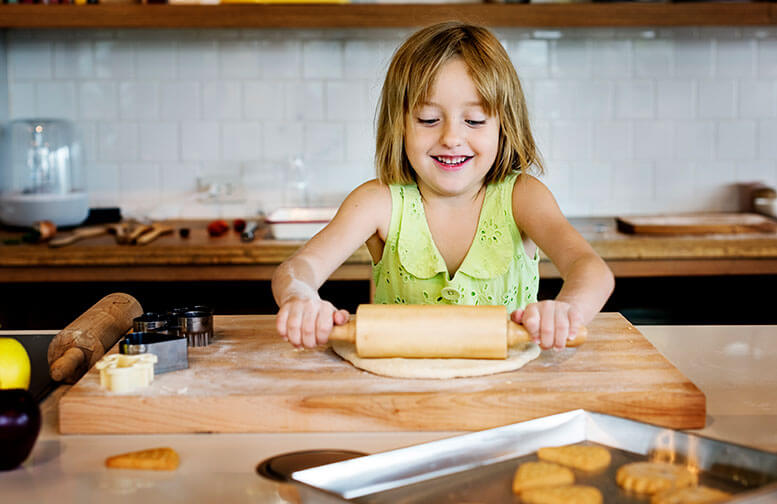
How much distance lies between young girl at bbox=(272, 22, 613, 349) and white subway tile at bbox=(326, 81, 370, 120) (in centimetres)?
129

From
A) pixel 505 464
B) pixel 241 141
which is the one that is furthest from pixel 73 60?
pixel 505 464

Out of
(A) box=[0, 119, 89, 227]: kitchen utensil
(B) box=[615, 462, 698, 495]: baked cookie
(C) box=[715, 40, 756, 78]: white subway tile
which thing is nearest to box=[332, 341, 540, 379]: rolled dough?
(B) box=[615, 462, 698, 495]: baked cookie

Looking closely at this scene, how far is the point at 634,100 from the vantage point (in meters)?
3.04

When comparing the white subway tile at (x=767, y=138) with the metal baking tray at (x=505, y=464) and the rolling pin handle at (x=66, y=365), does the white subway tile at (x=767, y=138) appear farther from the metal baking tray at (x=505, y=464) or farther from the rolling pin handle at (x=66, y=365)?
the rolling pin handle at (x=66, y=365)

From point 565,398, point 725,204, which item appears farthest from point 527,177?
point 725,204

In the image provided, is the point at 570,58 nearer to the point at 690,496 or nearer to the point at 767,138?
the point at 767,138

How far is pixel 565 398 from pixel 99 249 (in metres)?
1.74

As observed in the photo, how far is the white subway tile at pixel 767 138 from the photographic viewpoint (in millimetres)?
3053

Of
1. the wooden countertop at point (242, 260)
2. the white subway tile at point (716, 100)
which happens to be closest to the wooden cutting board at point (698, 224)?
the wooden countertop at point (242, 260)

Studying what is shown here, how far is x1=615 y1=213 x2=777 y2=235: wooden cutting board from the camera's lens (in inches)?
103

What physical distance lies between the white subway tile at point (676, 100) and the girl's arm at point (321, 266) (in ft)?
5.42

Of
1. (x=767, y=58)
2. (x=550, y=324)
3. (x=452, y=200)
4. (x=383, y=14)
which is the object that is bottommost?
(x=550, y=324)

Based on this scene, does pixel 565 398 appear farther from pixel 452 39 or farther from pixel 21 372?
pixel 452 39

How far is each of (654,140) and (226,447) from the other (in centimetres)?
244
